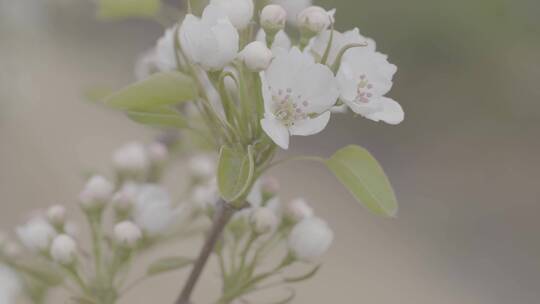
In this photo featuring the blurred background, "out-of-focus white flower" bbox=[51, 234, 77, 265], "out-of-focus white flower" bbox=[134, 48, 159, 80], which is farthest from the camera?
the blurred background

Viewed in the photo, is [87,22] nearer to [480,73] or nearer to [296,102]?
[480,73]

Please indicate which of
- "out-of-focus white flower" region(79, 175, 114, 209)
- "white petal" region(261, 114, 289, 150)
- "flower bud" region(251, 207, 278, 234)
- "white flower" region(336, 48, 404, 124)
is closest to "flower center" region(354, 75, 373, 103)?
"white flower" region(336, 48, 404, 124)

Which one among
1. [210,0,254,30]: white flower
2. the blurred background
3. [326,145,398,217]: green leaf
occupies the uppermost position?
the blurred background

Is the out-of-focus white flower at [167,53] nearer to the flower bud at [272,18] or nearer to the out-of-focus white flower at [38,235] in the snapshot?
the flower bud at [272,18]

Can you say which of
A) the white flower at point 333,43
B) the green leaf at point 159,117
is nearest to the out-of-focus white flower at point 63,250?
the green leaf at point 159,117

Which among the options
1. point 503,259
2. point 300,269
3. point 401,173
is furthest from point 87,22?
point 503,259

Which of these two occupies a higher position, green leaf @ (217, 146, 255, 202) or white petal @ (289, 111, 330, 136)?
white petal @ (289, 111, 330, 136)

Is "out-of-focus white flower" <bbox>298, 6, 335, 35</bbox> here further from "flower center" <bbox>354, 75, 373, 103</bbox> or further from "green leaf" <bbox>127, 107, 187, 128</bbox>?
"green leaf" <bbox>127, 107, 187, 128</bbox>
